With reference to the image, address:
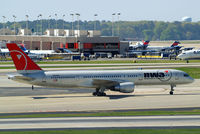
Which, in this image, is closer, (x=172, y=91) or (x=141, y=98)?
(x=141, y=98)

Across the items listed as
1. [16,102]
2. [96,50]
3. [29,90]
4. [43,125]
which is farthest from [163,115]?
[96,50]

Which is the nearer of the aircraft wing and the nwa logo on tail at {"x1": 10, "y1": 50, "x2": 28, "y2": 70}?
the nwa logo on tail at {"x1": 10, "y1": 50, "x2": 28, "y2": 70}

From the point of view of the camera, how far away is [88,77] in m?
53.0

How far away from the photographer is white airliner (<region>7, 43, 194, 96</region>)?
2010 inches

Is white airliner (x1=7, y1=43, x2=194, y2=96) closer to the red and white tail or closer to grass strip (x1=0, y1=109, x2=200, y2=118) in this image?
the red and white tail

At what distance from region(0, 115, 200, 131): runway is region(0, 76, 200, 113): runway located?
609 centimetres

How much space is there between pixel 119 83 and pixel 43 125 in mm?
20364

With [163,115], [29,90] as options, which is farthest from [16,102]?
[163,115]

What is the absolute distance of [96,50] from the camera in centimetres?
17200

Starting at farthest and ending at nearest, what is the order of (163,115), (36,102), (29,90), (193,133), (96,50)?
1. (96,50)
2. (29,90)
3. (36,102)
4. (163,115)
5. (193,133)

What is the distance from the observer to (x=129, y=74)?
5353 cm

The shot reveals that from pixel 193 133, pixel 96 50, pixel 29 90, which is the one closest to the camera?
pixel 193 133

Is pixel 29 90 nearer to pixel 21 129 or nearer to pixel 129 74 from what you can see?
pixel 129 74

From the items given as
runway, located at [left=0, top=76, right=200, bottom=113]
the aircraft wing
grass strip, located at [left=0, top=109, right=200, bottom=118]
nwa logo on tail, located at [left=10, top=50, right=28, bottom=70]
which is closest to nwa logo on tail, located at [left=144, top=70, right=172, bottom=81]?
runway, located at [left=0, top=76, right=200, bottom=113]
